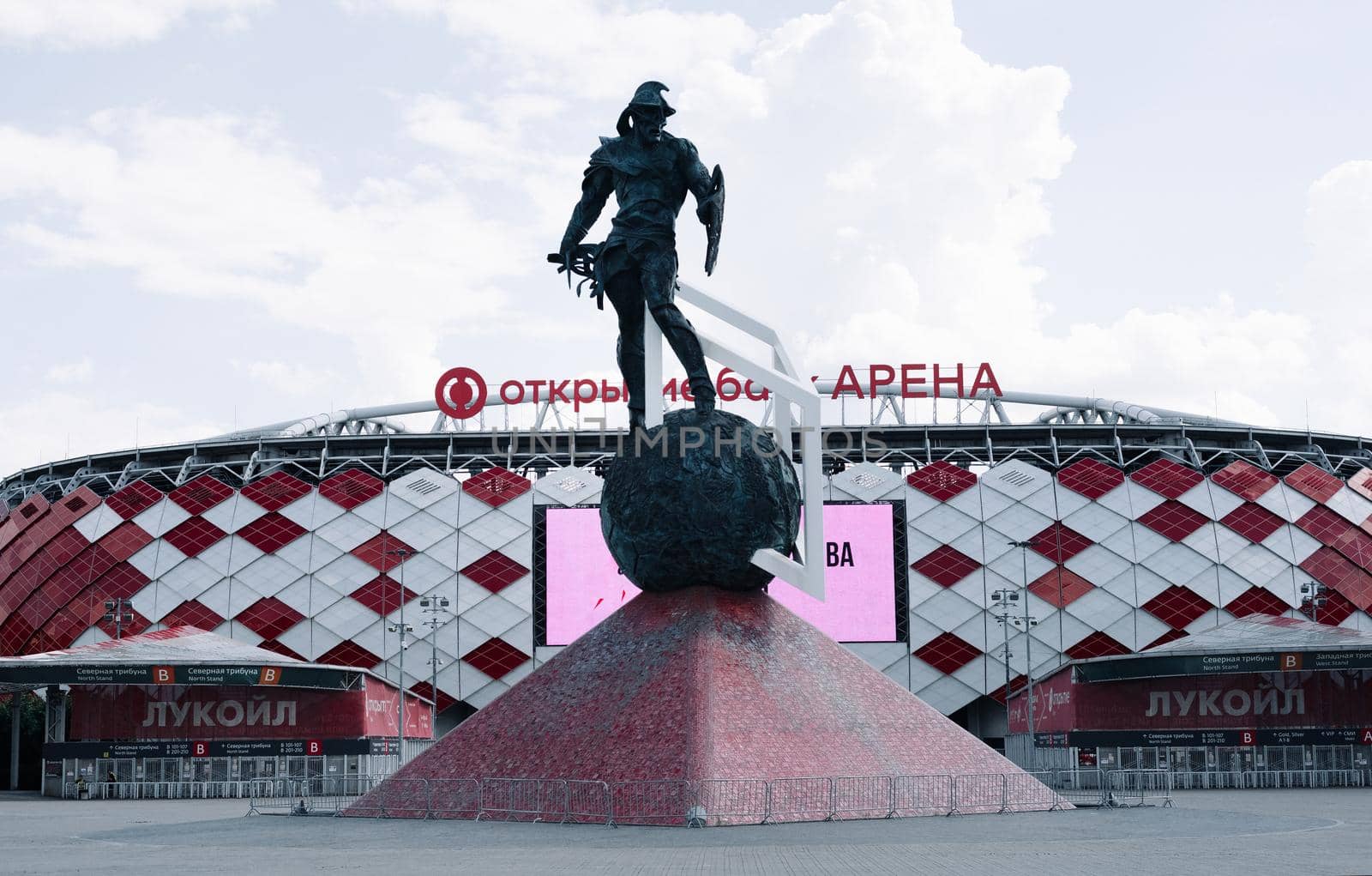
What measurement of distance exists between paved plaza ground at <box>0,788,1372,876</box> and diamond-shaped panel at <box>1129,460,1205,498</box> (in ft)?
129

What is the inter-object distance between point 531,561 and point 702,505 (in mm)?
41164

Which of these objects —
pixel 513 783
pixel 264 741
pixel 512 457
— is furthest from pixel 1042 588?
pixel 513 783

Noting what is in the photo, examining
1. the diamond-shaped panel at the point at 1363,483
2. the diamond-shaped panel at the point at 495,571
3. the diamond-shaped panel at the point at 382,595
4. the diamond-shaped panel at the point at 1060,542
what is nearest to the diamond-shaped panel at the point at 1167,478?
the diamond-shaped panel at the point at 1060,542

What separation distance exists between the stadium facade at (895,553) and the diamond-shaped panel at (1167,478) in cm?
11

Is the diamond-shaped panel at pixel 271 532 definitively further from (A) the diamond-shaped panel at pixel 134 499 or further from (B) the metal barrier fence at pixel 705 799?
(B) the metal barrier fence at pixel 705 799

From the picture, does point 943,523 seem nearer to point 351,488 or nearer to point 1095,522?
point 1095,522

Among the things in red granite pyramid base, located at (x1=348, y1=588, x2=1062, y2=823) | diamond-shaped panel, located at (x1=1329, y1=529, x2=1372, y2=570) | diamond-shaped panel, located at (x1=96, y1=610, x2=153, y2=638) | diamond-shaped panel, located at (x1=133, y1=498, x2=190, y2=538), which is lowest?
red granite pyramid base, located at (x1=348, y1=588, x2=1062, y2=823)

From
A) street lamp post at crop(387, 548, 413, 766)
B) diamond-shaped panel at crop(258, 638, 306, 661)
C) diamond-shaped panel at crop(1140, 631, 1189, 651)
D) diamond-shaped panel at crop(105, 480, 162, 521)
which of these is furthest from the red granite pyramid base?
diamond-shaped panel at crop(105, 480, 162, 521)

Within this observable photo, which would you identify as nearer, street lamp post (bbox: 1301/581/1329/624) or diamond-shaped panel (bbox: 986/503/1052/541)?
street lamp post (bbox: 1301/581/1329/624)

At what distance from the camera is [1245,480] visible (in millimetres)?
62000

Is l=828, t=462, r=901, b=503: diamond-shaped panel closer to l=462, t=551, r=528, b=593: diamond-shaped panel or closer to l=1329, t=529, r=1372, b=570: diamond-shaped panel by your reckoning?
l=462, t=551, r=528, b=593: diamond-shaped panel

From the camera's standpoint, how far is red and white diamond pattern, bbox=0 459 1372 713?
197ft

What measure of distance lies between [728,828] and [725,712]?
1813 millimetres

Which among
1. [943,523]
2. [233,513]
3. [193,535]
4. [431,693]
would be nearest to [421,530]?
[431,693]
